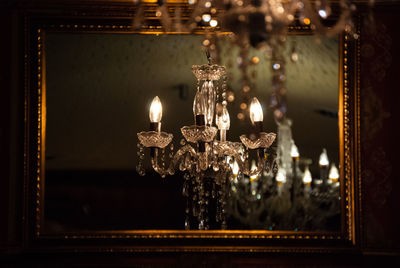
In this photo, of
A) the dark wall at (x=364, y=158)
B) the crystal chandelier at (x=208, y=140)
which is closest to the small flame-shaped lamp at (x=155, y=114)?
the crystal chandelier at (x=208, y=140)

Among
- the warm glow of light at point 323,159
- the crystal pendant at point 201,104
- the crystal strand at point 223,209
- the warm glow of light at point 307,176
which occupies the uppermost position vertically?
the crystal pendant at point 201,104

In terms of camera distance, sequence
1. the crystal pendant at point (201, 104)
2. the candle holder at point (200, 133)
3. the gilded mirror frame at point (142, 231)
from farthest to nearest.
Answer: the gilded mirror frame at point (142, 231), the crystal pendant at point (201, 104), the candle holder at point (200, 133)

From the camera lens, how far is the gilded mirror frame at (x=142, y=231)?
2740 mm

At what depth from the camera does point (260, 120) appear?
1.96 m

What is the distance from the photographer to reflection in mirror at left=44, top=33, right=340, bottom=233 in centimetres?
279

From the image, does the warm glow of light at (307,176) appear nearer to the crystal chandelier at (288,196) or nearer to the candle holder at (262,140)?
the crystal chandelier at (288,196)

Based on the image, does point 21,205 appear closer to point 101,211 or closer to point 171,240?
point 101,211

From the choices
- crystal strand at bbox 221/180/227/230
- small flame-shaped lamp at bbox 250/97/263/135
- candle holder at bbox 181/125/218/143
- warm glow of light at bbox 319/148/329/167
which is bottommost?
crystal strand at bbox 221/180/227/230

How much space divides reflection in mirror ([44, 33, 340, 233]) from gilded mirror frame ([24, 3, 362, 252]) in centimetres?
4

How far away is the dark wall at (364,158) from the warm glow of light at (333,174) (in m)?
0.15

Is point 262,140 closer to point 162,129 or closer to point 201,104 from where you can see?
point 201,104

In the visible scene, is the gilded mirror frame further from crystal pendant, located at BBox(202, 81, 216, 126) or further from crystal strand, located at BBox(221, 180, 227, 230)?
crystal pendant, located at BBox(202, 81, 216, 126)

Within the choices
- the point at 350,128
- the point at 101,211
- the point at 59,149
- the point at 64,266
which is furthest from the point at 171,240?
the point at 350,128

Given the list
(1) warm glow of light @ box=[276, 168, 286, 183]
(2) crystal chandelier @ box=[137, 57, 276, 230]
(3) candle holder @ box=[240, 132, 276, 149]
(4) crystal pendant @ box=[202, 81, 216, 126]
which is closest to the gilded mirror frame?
(1) warm glow of light @ box=[276, 168, 286, 183]
